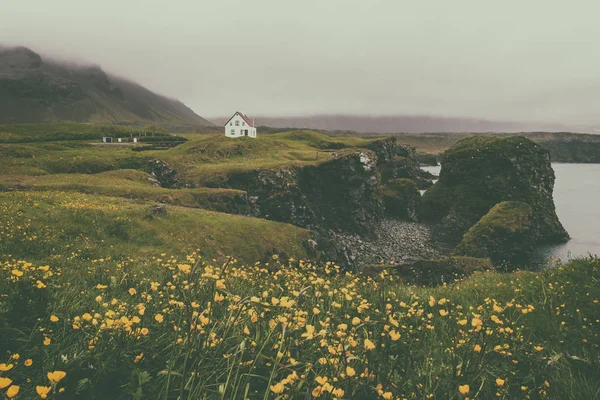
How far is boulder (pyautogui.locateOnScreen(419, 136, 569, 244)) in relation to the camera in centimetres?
6581

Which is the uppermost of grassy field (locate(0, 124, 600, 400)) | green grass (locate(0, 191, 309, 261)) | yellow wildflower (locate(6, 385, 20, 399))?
yellow wildflower (locate(6, 385, 20, 399))

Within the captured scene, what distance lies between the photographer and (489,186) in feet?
241

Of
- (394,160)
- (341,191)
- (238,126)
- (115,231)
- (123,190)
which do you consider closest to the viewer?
(115,231)

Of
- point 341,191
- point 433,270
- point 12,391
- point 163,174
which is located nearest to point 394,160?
point 341,191

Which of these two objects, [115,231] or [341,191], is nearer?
[115,231]

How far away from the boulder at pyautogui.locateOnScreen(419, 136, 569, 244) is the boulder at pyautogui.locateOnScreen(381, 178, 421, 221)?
2428mm

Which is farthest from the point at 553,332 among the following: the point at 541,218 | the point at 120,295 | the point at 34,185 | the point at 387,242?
the point at 541,218

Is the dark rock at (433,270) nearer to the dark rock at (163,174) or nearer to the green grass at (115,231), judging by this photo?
the green grass at (115,231)

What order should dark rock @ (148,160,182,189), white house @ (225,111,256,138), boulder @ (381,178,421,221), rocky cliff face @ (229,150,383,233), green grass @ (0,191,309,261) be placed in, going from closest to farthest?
1. green grass @ (0,191,309,261)
2. dark rock @ (148,160,182,189)
3. rocky cliff face @ (229,150,383,233)
4. boulder @ (381,178,421,221)
5. white house @ (225,111,256,138)

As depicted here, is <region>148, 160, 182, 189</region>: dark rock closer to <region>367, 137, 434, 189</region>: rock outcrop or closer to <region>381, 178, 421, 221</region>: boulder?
<region>381, 178, 421, 221</region>: boulder

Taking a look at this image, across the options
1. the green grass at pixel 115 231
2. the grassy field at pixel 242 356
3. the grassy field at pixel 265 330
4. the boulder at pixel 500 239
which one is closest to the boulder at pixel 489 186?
the boulder at pixel 500 239

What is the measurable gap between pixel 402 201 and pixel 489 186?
19714 mm

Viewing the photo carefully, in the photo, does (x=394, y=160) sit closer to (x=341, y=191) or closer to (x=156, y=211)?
(x=341, y=191)

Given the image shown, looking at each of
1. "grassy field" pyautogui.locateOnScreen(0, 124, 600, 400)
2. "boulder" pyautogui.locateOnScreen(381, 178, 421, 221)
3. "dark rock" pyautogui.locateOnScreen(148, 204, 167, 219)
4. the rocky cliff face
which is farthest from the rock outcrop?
"grassy field" pyautogui.locateOnScreen(0, 124, 600, 400)
